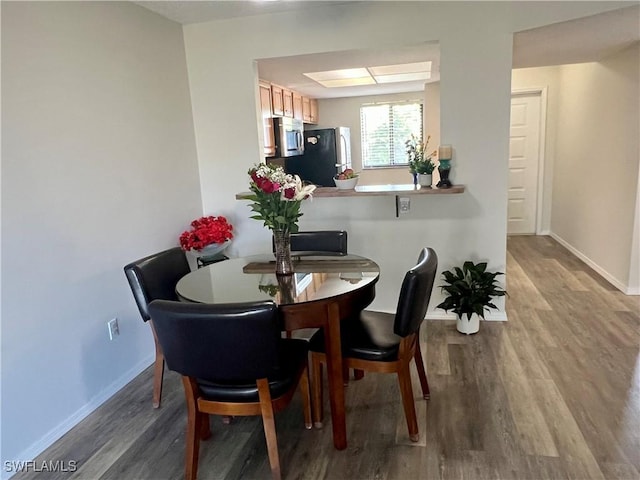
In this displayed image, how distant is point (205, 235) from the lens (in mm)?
3176

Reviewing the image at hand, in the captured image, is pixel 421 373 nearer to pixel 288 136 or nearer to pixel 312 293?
pixel 312 293

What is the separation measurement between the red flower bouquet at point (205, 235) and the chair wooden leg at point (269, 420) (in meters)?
1.62

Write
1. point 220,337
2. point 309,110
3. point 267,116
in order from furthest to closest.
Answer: point 309,110 → point 267,116 → point 220,337

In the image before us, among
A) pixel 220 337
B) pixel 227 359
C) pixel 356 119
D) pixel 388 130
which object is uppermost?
pixel 356 119

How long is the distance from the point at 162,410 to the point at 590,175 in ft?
15.4

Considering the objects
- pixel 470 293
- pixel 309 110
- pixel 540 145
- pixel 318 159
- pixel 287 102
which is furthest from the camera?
pixel 309 110

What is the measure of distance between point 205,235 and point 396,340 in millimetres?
1673

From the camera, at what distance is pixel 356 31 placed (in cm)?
320

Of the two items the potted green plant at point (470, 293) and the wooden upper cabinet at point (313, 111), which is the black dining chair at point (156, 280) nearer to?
the potted green plant at point (470, 293)

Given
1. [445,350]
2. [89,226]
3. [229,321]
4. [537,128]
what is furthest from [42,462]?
[537,128]

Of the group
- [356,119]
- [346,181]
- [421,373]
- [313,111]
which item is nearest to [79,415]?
[421,373]

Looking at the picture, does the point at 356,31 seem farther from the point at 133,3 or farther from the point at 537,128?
A: the point at 537,128

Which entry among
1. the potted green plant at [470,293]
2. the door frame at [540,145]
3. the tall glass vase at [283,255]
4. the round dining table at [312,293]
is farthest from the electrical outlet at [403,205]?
the door frame at [540,145]

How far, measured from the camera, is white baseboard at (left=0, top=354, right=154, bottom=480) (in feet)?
7.01
